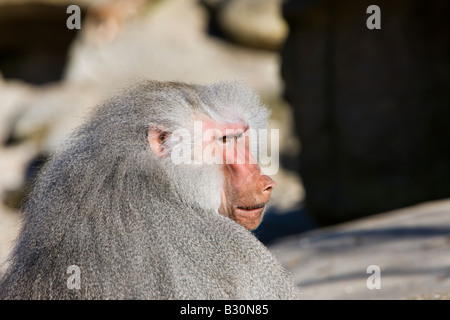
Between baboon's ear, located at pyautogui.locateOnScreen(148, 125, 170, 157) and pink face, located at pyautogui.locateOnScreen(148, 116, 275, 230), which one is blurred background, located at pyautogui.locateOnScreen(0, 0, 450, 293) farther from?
baboon's ear, located at pyautogui.locateOnScreen(148, 125, 170, 157)

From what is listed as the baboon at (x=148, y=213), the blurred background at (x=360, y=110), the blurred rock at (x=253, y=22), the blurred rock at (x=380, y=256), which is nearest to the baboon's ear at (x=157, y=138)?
the baboon at (x=148, y=213)

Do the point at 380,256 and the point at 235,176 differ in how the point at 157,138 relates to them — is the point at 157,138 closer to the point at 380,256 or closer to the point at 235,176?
the point at 235,176

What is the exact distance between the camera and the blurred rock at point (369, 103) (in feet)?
20.8

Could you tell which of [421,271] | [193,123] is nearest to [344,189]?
[421,271]

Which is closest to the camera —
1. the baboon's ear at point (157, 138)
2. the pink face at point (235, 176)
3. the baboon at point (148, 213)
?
the baboon at point (148, 213)

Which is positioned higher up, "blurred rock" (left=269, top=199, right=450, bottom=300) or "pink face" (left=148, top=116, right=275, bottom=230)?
"pink face" (left=148, top=116, right=275, bottom=230)

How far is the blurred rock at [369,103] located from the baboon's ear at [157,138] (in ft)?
13.3

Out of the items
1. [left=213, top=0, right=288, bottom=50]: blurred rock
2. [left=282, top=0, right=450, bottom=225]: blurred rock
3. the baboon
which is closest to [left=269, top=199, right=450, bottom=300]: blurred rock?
[left=282, top=0, right=450, bottom=225]: blurred rock

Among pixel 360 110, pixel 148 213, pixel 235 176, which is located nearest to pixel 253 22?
pixel 360 110

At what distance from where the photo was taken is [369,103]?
6.54 m

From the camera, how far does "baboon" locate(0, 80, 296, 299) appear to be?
2.49m

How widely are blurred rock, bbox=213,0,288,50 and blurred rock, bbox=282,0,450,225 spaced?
509 cm

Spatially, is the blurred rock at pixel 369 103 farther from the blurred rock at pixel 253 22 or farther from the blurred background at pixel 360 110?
the blurred rock at pixel 253 22

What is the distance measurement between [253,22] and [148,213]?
392 inches
